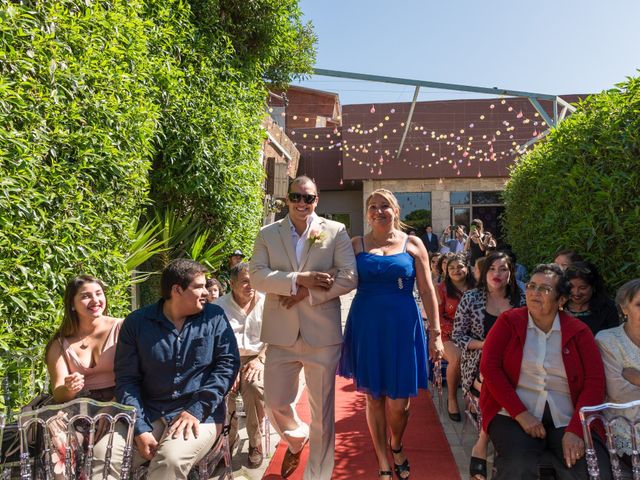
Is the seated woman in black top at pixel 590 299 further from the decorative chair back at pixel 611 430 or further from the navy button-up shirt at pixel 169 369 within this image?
the navy button-up shirt at pixel 169 369

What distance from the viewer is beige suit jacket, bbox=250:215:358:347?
361cm

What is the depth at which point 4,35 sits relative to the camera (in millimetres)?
3152

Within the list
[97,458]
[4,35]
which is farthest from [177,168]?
[97,458]

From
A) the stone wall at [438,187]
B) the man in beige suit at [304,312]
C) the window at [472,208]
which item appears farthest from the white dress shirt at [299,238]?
the window at [472,208]

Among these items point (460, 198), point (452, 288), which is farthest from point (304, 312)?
point (460, 198)

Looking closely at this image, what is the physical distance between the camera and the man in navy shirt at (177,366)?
289 cm

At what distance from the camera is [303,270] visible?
3.72 m

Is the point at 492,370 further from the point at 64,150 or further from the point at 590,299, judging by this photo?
the point at 64,150

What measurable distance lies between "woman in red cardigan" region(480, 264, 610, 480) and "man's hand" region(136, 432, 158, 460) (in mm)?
1771

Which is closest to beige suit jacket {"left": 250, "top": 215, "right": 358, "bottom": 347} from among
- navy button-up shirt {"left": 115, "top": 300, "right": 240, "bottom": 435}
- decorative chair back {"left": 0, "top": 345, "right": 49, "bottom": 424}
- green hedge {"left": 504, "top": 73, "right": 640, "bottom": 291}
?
navy button-up shirt {"left": 115, "top": 300, "right": 240, "bottom": 435}

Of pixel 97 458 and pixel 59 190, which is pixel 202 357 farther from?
pixel 59 190

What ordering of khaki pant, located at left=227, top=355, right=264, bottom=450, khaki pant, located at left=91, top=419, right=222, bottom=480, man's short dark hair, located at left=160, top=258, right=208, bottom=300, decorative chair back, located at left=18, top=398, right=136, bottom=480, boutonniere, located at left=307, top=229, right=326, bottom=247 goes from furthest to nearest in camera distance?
1. khaki pant, located at left=227, top=355, right=264, bottom=450
2. boutonniere, located at left=307, top=229, right=326, bottom=247
3. man's short dark hair, located at left=160, top=258, right=208, bottom=300
4. khaki pant, located at left=91, top=419, right=222, bottom=480
5. decorative chair back, located at left=18, top=398, right=136, bottom=480

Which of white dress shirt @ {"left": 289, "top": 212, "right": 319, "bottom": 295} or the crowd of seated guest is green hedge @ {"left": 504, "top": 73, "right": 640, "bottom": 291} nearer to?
the crowd of seated guest

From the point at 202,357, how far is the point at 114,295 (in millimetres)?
1693
